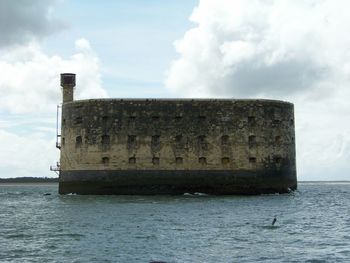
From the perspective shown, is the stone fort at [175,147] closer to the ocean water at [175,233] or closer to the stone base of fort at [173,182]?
the stone base of fort at [173,182]

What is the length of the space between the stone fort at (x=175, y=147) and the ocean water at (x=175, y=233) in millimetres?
4001

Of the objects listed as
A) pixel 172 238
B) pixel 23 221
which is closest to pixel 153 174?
pixel 23 221

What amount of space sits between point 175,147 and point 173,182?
170cm

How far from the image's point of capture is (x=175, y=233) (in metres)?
19.0

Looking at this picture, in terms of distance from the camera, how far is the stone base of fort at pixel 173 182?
34344 mm

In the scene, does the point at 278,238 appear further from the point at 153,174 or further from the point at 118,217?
the point at 153,174

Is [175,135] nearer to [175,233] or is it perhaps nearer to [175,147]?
[175,147]

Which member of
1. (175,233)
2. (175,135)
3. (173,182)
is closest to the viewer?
(175,233)

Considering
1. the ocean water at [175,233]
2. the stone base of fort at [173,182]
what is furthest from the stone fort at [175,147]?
the ocean water at [175,233]

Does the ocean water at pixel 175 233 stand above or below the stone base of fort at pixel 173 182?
below

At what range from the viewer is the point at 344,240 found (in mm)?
17938

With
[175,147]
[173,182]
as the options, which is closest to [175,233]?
[173,182]

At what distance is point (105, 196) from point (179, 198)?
3.87 m

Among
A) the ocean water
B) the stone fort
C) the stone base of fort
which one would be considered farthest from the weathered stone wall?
the ocean water
